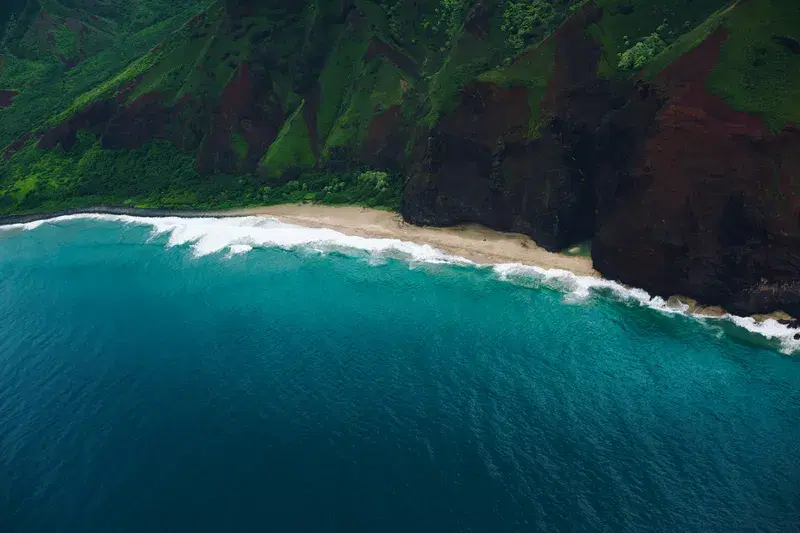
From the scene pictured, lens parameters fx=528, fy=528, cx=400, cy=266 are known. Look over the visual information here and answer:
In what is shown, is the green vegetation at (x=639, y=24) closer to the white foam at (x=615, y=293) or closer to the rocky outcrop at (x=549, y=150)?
the rocky outcrop at (x=549, y=150)

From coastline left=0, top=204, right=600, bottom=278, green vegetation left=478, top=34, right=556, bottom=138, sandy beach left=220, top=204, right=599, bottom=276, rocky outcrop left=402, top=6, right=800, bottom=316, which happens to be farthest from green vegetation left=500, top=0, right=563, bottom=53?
sandy beach left=220, top=204, right=599, bottom=276

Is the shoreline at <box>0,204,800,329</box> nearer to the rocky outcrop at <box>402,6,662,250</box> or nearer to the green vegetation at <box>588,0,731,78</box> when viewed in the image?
the rocky outcrop at <box>402,6,662,250</box>

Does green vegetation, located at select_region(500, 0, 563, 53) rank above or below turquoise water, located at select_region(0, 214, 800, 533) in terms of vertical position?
above

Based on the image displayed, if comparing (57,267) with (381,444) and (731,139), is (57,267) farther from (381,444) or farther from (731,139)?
(731,139)

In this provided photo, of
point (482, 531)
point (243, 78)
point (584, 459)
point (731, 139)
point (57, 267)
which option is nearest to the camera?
point (482, 531)

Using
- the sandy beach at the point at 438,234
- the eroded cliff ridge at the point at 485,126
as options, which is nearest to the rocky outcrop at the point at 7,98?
the eroded cliff ridge at the point at 485,126

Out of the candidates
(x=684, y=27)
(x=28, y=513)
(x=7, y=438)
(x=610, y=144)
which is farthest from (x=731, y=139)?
(x=7, y=438)

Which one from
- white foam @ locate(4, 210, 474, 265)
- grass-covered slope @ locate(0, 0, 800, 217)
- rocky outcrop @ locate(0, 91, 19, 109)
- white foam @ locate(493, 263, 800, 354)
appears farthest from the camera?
rocky outcrop @ locate(0, 91, 19, 109)
